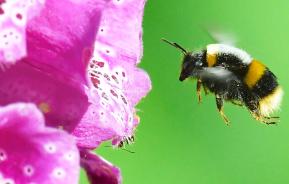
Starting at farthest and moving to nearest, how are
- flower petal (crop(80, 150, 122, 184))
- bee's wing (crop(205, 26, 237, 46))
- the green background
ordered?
the green background, bee's wing (crop(205, 26, 237, 46)), flower petal (crop(80, 150, 122, 184))

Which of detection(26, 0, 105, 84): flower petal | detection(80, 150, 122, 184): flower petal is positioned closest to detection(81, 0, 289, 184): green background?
detection(80, 150, 122, 184): flower petal

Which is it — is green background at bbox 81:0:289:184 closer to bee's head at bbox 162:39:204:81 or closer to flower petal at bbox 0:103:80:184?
bee's head at bbox 162:39:204:81

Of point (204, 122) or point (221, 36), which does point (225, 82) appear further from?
point (204, 122)

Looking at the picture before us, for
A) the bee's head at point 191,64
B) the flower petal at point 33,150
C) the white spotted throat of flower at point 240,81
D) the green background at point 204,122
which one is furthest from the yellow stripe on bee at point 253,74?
the green background at point 204,122

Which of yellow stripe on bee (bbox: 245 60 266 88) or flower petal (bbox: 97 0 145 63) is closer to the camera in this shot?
flower petal (bbox: 97 0 145 63)

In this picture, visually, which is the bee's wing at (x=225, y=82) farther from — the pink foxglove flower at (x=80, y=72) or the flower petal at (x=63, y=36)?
the flower petal at (x=63, y=36)

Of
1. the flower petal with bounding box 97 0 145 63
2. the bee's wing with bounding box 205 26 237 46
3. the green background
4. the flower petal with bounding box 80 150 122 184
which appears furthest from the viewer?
the green background

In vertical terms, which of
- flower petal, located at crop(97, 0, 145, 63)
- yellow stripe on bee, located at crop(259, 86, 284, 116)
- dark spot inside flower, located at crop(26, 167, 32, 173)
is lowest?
yellow stripe on bee, located at crop(259, 86, 284, 116)
